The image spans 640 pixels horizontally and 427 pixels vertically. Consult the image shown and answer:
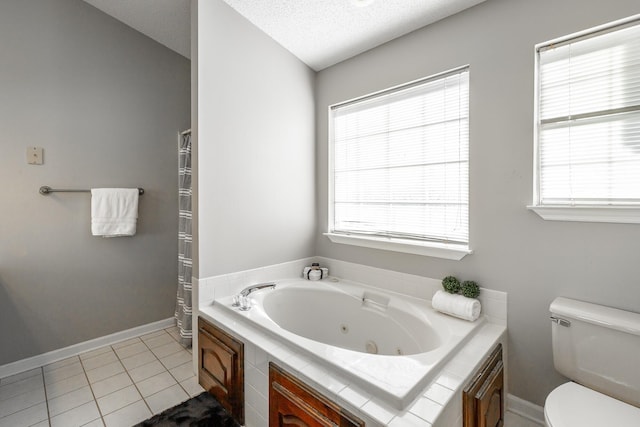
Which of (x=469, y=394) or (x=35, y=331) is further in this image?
(x=35, y=331)

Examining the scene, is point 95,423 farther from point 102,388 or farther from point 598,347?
point 598,347

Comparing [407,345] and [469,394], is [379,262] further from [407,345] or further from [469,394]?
[469,394]

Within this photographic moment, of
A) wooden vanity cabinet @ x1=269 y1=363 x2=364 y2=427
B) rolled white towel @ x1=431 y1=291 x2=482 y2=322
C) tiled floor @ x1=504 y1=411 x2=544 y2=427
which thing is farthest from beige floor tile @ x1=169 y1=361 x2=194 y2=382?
tiled floor @ x1=504 y1=411 x2=544 y2=427

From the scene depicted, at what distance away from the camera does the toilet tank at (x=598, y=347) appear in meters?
1.20

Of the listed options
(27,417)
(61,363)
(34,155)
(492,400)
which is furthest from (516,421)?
(34,155)

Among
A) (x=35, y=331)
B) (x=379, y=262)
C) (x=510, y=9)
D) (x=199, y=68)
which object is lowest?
(x=35, y=331)

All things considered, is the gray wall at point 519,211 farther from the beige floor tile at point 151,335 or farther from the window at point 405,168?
the beige floor tile at point 151,335

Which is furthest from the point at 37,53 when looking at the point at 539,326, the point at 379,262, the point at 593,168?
the point at 539,326

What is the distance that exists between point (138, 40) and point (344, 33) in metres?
1.97

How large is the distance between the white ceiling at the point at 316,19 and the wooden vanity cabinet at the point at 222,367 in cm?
222

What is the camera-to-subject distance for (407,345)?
5.91 feet

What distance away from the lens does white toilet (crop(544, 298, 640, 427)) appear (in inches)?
43.3

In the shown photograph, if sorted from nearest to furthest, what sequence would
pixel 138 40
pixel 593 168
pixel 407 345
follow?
pixel 593 168
pixel 407 345
pixel 138 40

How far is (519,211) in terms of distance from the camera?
1.61 meters
